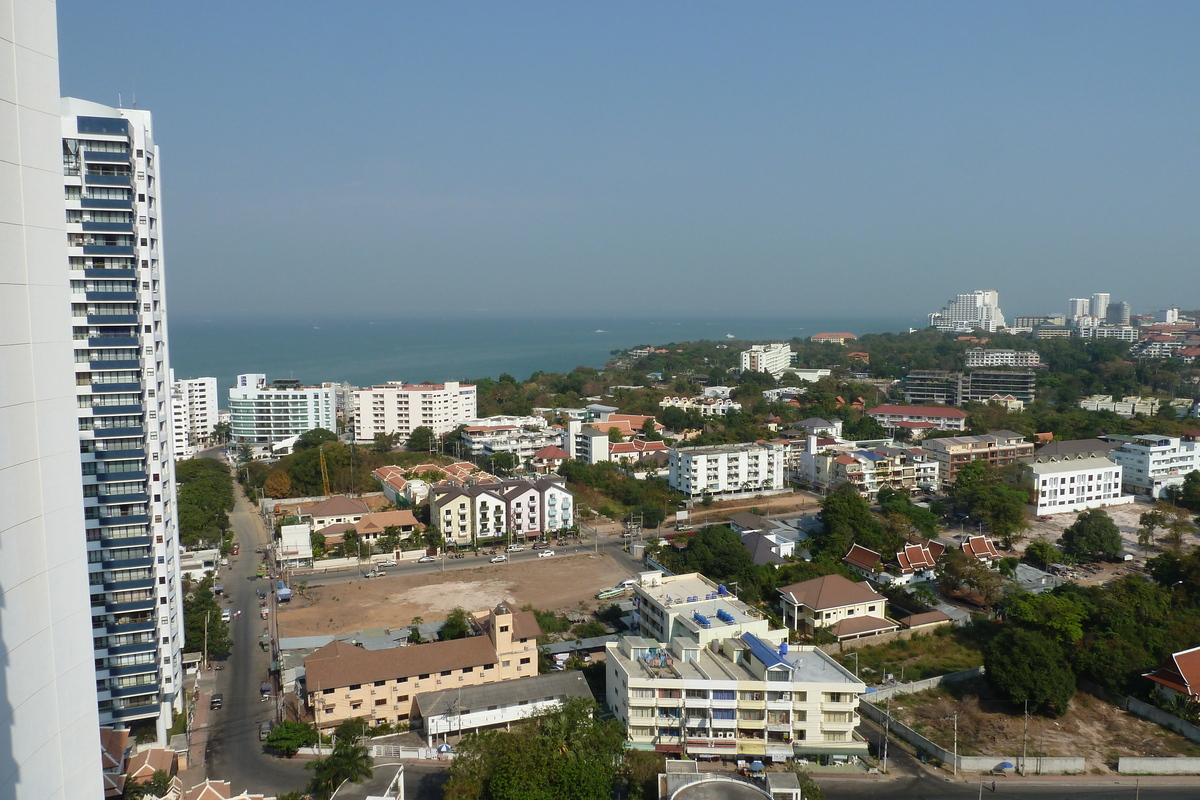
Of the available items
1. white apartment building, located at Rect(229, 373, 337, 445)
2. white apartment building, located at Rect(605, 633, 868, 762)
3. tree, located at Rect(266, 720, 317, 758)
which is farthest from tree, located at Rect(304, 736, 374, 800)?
white apartment building, located at Rect(229, 373, 337, 445)

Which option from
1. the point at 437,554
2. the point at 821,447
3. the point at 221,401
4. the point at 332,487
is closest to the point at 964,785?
the point at 437,554

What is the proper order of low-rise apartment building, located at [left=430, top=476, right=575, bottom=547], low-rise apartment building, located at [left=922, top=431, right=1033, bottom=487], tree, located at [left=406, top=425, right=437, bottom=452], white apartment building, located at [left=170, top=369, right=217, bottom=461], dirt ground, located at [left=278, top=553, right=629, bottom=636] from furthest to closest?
white apartment building, located at [left=170, top=369, right=217, bottom=461], tree, located at [left=406, top=425, right=437, bottom=452], low-rise apartment building, located at [left=922, top=431, right=1033, bottom=487], low-rise apartment building, located at [left=430, top=476, right=575, bottom=547], dirt ground, located at [left=278, top=553, right=629, bottom=636]

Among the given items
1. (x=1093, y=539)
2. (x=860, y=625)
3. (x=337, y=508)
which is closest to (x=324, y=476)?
(x=337, y=508)

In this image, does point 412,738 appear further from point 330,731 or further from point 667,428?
point 667,428

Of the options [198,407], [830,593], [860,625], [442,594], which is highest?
[198,407]

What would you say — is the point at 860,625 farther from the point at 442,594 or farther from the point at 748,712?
the point at 442,594

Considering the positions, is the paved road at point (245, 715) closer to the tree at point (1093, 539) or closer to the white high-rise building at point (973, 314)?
the tree at point (1093, 539)

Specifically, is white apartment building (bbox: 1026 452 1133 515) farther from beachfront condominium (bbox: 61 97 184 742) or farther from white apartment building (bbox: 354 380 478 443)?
white apartment building (bbox: 354 380 478 443)
